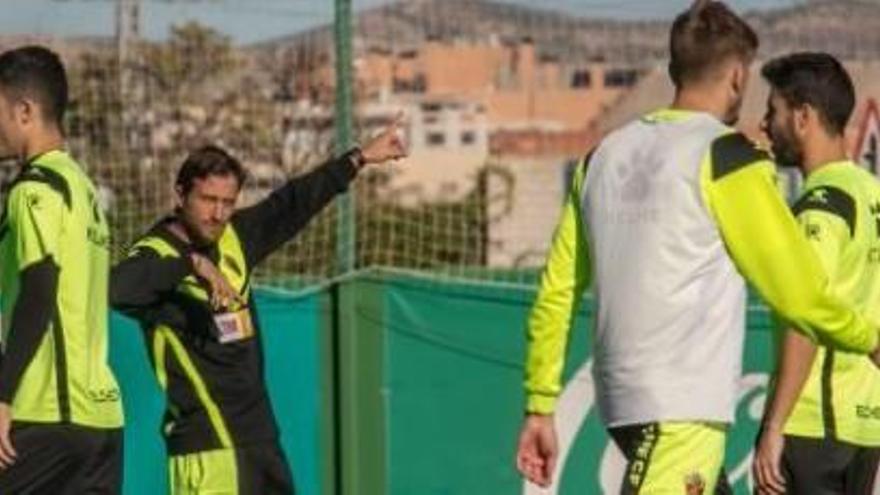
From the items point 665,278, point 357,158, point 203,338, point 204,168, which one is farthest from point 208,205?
point 665,278

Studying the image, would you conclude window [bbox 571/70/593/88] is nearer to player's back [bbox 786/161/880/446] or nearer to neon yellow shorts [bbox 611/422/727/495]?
player's back [bbox 786/161/880/446]

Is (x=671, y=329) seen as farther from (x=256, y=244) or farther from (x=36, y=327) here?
(x=256, y=244)

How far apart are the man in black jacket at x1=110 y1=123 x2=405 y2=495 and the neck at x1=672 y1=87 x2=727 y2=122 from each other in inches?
101

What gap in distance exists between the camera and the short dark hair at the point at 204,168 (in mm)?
8211

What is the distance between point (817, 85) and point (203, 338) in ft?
7.63

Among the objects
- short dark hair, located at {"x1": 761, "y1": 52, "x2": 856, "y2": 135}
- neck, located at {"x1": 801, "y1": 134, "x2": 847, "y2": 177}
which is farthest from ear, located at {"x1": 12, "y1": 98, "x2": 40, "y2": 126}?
neck, located at {"x1": 801, "y1": 134, "x2": 847, "y2": 177}

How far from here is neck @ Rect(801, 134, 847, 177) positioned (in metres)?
7.18

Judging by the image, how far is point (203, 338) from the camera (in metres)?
8.26

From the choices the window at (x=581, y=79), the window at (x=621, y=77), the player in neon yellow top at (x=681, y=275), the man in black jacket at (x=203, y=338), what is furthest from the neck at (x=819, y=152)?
the window at (x=581, y=79)

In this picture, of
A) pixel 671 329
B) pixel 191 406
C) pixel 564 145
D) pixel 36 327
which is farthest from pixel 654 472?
pixel 564 145

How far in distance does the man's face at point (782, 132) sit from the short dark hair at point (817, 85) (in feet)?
0.09

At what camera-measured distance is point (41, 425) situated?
715 centimetres

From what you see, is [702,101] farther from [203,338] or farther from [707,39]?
[203,338]

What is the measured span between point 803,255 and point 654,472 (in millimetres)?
617
